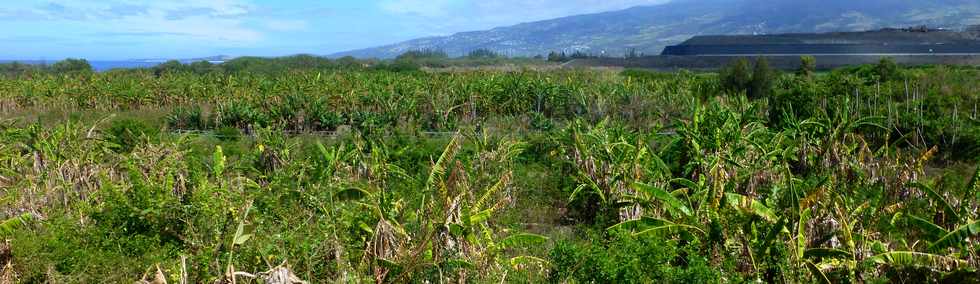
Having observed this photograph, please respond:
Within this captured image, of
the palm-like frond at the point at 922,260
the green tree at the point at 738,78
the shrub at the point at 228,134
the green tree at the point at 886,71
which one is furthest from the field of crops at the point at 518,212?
the green tree at the point at 738,78

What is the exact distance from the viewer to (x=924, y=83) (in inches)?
674

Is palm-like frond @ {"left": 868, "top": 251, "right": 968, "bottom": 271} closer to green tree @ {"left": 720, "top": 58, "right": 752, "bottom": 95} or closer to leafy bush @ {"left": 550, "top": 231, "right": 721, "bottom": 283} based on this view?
leafy bush @ {"left": 550, "top": 231, "right": 721, "bottom": 283}

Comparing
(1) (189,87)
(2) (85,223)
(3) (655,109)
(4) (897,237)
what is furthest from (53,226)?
(1) (189,87)

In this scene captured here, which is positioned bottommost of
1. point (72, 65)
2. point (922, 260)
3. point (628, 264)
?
point (922, 260)

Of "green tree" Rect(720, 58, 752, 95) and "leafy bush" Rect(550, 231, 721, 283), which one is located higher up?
"green tree" Rect(720, 58, 752, 95)

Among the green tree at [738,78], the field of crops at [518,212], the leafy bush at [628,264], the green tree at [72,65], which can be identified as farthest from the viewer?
the green tree at [72,65]

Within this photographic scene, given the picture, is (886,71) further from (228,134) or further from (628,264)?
(628,264)

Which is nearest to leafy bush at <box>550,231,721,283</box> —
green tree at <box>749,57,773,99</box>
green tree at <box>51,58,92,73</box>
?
green tree at <box>749,57,773,99</box>

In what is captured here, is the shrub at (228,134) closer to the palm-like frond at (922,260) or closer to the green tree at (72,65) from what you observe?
the palm-like frond at (922,260)

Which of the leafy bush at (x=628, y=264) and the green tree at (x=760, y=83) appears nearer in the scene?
the leafy bush at (x=628, y=264)

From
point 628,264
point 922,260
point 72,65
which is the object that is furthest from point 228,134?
point 72,65

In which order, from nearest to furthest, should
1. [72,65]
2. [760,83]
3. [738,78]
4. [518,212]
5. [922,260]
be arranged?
[922,260], [518,212], [760,83], [738,78], [72,65]

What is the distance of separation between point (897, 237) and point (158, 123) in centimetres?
1910

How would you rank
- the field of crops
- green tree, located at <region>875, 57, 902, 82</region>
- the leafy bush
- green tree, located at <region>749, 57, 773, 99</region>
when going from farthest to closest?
green tree, located at <region>749, 57, 773, 99</region> → green tree, located at <region>875, 57, 902, 82</region> → the field of crops → the leafy bush
